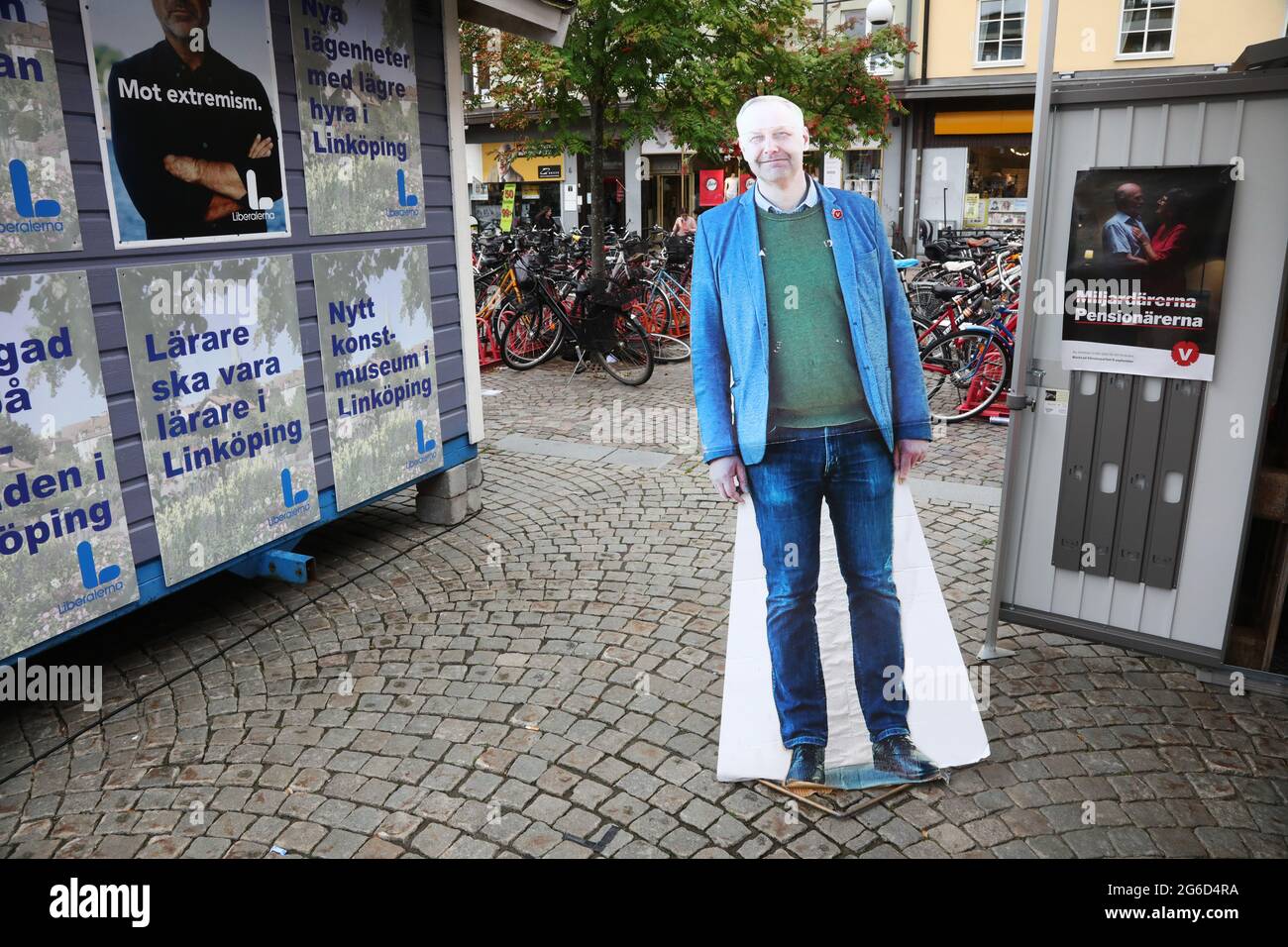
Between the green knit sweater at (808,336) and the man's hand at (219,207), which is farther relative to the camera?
the man's hand at (219,207)

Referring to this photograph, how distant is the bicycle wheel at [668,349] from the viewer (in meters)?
11.6

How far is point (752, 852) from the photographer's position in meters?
3.01

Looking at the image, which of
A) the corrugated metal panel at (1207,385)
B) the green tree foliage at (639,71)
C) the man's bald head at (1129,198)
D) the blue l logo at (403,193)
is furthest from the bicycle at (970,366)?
the blue l logo at (403,193)

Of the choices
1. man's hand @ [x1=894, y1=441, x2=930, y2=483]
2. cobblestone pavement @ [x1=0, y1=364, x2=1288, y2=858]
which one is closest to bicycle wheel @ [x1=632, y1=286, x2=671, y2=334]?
cobblestone pavement @ [x1=0, y1=364, x2=1288, y2=858]

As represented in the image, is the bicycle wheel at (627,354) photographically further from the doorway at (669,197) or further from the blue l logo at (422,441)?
the doorway at (669,197)

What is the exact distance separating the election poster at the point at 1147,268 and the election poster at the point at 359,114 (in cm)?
350

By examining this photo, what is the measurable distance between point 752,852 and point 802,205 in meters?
2.10

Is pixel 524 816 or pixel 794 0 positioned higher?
pixel 794 0

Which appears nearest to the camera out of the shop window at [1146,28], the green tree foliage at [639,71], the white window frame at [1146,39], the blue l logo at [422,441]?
the blue l logo at [422,441]

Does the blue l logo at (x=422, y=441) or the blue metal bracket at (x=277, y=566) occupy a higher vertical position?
the blue l logo at (x=422, y=441)

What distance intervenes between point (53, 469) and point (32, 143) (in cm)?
121

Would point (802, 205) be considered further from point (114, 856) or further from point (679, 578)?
point (114, 856)

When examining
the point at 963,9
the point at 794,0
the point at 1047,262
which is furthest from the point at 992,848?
the point at 963,9

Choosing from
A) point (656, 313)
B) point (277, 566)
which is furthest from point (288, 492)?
point (656, 313)
